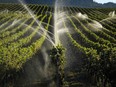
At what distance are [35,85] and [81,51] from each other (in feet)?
34.8

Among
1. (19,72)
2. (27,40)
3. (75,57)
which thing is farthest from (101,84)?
(27,40)

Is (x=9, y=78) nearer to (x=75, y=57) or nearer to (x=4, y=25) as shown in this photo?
(x=75, y=57)

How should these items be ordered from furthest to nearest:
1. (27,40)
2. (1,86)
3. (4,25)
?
1. (4,25)
2. (27,40)
3. (1,86)

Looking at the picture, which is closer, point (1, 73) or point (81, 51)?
point (1, 73)

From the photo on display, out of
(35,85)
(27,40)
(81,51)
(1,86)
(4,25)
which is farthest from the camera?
(4,25)

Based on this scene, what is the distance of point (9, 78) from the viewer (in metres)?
Answer: 30.8

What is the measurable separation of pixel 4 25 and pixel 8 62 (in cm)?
3579

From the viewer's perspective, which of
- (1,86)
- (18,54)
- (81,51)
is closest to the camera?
(1,86)

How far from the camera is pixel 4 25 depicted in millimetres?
66375

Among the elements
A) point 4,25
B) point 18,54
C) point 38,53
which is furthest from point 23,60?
point 4,25

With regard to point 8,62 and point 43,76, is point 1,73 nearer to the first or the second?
point 8,62

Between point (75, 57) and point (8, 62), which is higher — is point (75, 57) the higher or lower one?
the lower one

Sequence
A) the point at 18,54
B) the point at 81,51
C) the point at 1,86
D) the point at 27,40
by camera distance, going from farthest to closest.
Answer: the point at 27,40 → the point at 81,51 → the point at 18,54 → the point at 1,86

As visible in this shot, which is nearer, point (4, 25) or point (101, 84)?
point (101, 84)
